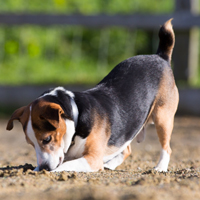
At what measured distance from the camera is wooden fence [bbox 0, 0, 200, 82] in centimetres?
834

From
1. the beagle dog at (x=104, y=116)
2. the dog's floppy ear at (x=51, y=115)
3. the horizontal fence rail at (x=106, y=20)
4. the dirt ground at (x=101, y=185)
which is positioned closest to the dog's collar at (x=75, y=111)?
the beagle dog at (x=104, y=116)

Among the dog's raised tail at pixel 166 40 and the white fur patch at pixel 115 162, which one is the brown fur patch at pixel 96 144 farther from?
the dog's raised tail at pixel 166 40

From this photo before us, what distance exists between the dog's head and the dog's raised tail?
6.12 ft

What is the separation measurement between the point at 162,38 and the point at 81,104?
1.61 meters

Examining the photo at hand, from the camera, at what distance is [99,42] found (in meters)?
10.7

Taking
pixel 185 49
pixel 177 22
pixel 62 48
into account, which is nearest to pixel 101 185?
pixel 177 22

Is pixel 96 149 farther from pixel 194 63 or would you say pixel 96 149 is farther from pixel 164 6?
pixel 164 6

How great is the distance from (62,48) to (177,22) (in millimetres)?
3727

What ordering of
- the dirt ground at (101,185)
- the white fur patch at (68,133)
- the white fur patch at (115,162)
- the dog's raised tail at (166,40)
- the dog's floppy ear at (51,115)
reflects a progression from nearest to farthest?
the dirt ground at (101,185), the dog's floppy ear at (51,115), the white fur patch at (68,133), the white fur patch at (115,162), the dog's raised tail at (166,40)

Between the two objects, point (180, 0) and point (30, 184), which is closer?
point (30, 184)

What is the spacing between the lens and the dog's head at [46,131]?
3.75 m

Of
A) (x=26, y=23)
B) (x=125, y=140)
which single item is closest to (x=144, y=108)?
(x=125, y=140)

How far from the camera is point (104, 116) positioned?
14.4 ft

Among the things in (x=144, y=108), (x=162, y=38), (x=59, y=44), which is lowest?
(x=59, y=44)
